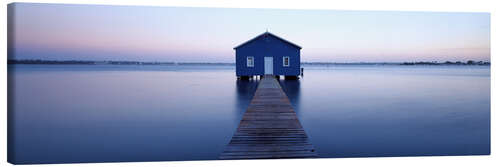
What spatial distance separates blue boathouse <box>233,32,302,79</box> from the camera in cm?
1510

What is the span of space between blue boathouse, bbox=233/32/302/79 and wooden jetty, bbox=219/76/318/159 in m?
9.42

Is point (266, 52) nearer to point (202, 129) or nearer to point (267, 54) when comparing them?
point (267, 54)

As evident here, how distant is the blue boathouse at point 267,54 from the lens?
1510 cm

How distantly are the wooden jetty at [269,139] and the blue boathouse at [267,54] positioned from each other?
30.9ft

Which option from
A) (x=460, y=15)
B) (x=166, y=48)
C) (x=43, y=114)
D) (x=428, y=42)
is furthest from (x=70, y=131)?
(x=428, y=42)

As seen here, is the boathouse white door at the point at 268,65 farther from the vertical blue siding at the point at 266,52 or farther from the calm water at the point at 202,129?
the calm water at the point at 202,129

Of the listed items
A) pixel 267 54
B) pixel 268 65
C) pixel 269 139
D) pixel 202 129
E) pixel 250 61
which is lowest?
pixel 202 129

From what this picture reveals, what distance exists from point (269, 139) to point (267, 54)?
11231mm

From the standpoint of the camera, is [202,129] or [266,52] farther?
[266,52]

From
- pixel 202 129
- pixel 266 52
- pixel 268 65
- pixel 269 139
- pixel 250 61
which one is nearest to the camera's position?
pixel 269 139

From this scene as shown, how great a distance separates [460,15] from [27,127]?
841 centimetres

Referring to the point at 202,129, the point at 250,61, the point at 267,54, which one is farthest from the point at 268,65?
the point at 202,129

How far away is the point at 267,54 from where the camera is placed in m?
15.1

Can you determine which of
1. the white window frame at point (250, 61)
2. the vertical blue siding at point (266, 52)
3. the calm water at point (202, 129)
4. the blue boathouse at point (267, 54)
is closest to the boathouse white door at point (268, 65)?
the blue boathouse at point (267, 54)
